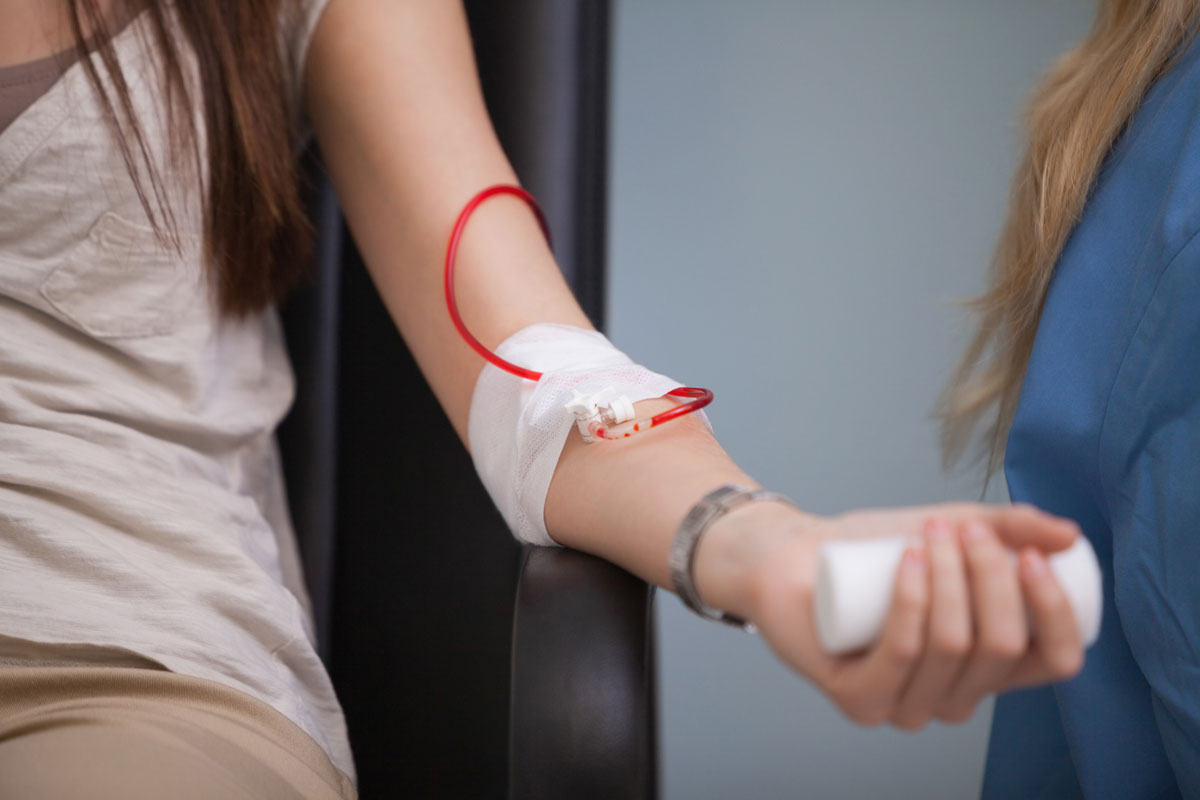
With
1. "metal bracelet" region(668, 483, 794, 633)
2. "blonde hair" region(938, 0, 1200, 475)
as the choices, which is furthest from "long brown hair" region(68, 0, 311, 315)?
"blonde hair" region(938, 0, 1200, 475)

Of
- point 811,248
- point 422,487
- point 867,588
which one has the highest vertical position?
point 867,588

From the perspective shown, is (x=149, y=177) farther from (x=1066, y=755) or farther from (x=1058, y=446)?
(x=1066, y=755)

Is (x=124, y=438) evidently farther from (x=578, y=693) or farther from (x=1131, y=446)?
(x=1131, y=446)

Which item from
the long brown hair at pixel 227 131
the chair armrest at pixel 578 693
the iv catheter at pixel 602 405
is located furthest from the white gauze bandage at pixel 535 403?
the long brown hair at pixel 227 131

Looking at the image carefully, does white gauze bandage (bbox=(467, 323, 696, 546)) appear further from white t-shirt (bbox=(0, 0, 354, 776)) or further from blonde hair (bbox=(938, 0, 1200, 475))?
blonde hair (bbox=(938, 0, 1200, 475))

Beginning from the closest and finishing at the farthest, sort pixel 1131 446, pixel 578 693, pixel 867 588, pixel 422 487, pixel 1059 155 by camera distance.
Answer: pixel 867 588
pixel 578 693
pixel 1131 446
pixel 1059 155
pixel 422 487

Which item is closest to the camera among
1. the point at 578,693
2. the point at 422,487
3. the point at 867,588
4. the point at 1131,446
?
the point at 867,588

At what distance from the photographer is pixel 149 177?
0.75 m

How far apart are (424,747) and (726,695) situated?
545mm

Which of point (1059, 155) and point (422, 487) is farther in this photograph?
point (422, 487)

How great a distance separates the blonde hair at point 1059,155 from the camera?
0.69 metres

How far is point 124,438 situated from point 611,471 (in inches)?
13.5

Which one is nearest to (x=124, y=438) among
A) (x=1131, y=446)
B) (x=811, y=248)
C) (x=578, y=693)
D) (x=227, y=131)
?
(x=227, y=131)

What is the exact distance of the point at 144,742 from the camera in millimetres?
512
